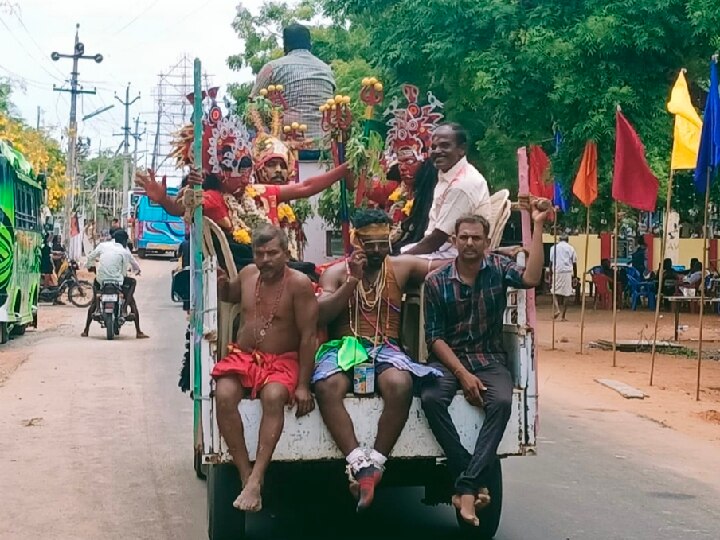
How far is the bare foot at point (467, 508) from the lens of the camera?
199 inches

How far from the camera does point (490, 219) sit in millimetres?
6254

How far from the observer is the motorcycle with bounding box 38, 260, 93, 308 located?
2523 centimetres

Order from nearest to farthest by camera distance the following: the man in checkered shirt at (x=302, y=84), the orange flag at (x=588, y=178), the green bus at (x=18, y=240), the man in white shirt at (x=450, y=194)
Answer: the man in white shirt at (x=450, y=194) < the man in checkered shirt at (x=302, y=84) < the orange flag at (x=588, y=178) < the green bus at (x=18, y=240)

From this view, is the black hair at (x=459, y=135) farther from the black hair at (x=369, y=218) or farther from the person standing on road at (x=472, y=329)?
the black hair at (x=369, y=218)

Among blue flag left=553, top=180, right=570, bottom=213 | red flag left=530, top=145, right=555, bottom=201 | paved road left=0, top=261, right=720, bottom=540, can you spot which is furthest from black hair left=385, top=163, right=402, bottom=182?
blue flag left=553, top=180, right=570, bottom=213

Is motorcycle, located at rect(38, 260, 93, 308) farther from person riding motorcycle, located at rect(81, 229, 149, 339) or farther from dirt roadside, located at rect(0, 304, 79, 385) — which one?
person riding motorcycle, located at rect(81, 229, 149, 339)

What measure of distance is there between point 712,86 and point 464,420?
755cm

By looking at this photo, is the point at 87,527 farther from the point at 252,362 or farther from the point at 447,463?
the point at 447,463

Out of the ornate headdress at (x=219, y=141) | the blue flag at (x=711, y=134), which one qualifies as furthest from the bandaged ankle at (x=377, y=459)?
the blue flag at (x=711, y=134)

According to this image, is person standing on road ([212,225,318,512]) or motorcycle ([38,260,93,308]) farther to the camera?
motorcycle ([38,260,93,308])

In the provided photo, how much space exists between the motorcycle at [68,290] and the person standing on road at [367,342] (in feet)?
66.3

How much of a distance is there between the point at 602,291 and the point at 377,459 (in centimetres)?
2190

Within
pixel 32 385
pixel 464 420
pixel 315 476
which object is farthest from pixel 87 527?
pixel 32 385

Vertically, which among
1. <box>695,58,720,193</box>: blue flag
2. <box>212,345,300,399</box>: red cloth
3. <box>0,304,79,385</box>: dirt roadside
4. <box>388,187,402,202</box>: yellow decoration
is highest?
<box>695,58,720,193</box>: blue flag
